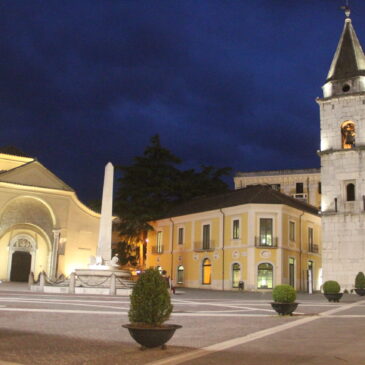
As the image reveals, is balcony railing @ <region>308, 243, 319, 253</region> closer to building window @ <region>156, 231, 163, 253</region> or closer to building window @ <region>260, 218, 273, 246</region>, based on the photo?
building window @ <region>260, 218, 273, 246</region>

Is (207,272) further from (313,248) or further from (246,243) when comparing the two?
(313,248)

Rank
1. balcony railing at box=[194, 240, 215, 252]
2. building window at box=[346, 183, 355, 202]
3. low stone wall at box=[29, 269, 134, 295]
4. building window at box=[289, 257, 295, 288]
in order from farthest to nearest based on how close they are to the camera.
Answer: balcony railing at box=[194, 240, 215, 252], building window at box=[289, 257, 295, 288], building window at box=[346, 183, 355, 202], low stone wall at box=[29, 269, 134, 295]

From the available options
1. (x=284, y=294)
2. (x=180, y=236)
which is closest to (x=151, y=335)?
(x=284, y=294)

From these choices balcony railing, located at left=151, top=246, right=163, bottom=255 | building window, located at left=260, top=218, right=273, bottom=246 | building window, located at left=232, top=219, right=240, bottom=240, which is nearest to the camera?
building window, located at left=260, top=218, right=273, bottom=246

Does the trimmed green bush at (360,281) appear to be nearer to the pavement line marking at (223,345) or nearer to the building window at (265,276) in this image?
the building window at (265,276)

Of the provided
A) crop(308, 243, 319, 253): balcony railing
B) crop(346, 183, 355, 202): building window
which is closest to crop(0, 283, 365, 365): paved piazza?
crop(346, 183, 355, 202): building window

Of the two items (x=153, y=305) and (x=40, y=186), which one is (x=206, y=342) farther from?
(x=40, y=186)

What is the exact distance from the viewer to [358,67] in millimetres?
39500

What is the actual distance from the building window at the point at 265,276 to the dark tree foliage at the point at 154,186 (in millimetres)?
14688

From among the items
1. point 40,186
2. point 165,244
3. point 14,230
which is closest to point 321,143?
point 165,244

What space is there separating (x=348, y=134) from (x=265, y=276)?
40.6ft

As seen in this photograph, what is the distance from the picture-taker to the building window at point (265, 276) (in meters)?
40.1

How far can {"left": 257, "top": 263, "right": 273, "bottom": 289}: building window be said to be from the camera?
132 feet

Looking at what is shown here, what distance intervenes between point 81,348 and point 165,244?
41.6 meters
